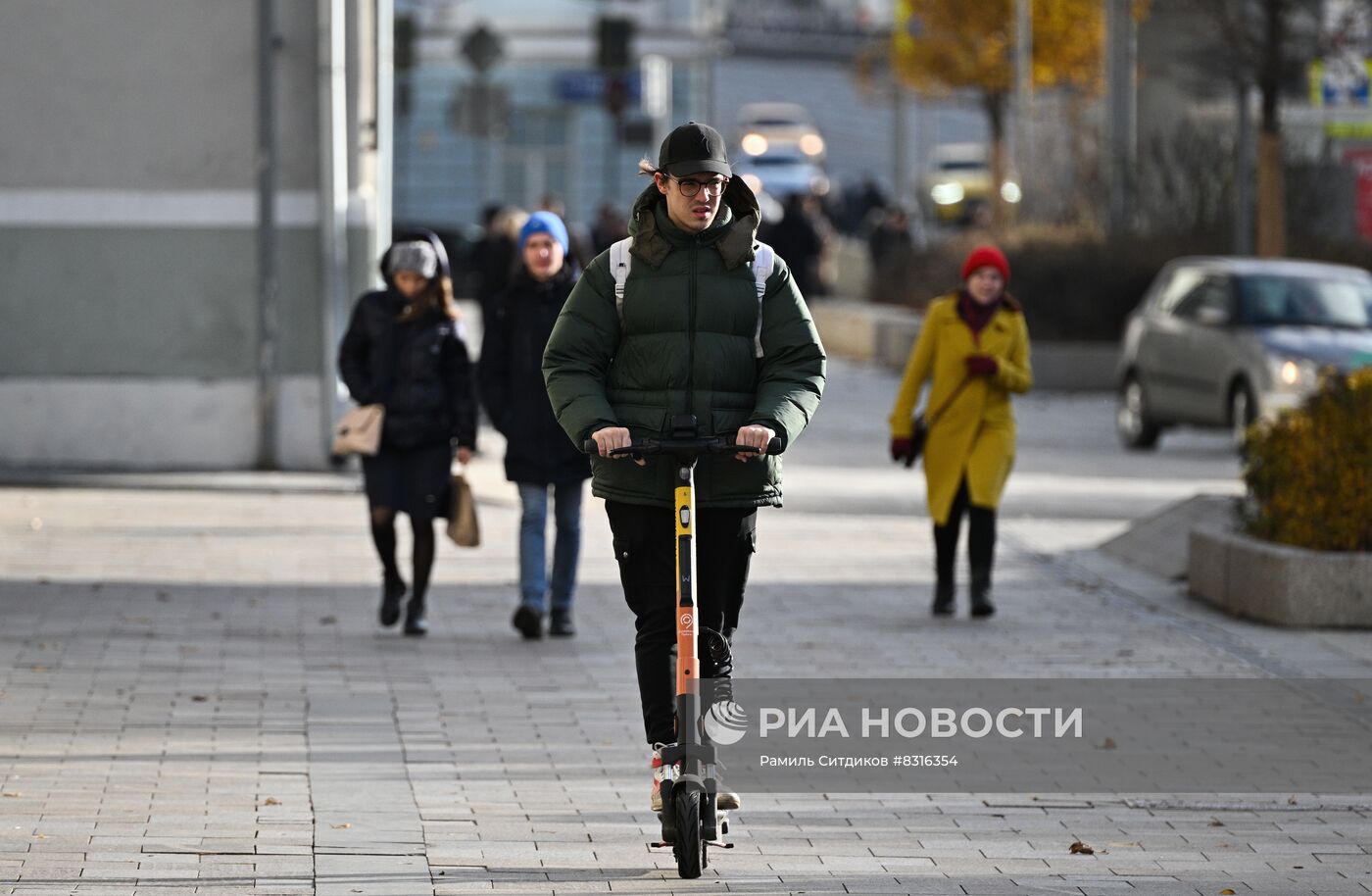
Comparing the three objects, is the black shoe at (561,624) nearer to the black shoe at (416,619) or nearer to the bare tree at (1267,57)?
the black shoe at (416,619)

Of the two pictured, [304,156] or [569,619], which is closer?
[569,619]

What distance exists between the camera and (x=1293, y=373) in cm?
1888

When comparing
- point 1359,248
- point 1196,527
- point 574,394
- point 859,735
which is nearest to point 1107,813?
point 859,735

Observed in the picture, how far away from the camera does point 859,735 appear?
8.39m

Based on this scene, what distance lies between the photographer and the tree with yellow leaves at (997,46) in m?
45.8

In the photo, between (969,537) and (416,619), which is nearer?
(416,619)

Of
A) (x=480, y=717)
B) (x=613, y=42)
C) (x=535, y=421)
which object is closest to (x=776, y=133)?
(x=613, y=42)

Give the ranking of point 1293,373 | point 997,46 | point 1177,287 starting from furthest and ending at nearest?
point 997,46, point 1177,287, point 1293,373

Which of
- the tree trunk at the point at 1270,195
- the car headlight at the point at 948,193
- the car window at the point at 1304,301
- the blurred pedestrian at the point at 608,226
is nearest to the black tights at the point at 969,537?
the car window at the point at 1304,301

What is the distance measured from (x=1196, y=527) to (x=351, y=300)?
6.83 metres

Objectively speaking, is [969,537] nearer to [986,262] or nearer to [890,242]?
[986,262]

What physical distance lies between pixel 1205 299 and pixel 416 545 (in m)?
11.0

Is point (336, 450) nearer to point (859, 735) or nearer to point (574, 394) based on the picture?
point (859, 735)

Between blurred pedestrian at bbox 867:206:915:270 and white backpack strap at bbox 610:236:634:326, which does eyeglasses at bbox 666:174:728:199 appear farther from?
blurred pedestrian at bbox 867:206:915:270
